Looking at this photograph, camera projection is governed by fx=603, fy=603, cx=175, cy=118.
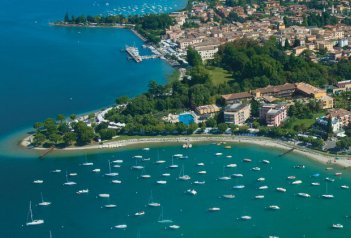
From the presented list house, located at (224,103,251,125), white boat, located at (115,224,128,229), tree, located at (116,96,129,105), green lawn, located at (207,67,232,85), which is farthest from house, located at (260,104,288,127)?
white boat, located at (115,224,128,229)

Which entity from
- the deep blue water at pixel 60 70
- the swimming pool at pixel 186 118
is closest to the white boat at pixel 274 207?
the swimming pool at pixel 186 118

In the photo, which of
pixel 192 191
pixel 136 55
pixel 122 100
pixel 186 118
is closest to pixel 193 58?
pixel 136 55

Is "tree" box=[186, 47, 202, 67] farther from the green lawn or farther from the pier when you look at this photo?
the pier

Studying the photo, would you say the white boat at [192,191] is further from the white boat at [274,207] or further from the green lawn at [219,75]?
the green lawn at [219,75]

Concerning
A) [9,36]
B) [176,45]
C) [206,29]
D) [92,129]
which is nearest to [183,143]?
[92,129]

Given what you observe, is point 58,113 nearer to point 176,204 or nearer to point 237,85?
point 237,85

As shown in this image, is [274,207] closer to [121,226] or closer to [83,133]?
[121,226]
